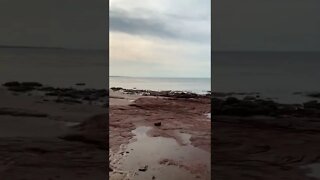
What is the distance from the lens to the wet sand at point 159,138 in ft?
10.4

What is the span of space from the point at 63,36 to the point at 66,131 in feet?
2.55

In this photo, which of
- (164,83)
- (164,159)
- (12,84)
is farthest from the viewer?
(164,83)

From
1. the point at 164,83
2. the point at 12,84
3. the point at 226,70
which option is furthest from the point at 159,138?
the point at 12,84

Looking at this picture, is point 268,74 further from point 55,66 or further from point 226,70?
point 55,66

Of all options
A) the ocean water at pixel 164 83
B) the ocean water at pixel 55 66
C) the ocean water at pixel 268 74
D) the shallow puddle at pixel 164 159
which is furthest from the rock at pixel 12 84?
the ocean water at pixel 268 74

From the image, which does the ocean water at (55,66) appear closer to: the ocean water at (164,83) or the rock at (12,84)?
the rock at (12,84)

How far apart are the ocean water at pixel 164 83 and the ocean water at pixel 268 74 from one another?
11.5 inches

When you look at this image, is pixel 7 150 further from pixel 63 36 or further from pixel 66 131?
pixel 63 36

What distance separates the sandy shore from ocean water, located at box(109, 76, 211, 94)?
42cm

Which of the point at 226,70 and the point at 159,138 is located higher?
the point at 226,70

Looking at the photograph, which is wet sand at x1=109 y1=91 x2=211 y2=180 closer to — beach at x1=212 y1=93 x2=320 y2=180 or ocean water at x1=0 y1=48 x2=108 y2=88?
beach at x1=212 y1=93 x2=320 y2=180

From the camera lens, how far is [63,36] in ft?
10.0

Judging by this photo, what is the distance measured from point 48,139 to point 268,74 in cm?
186

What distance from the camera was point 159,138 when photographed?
129 inches
